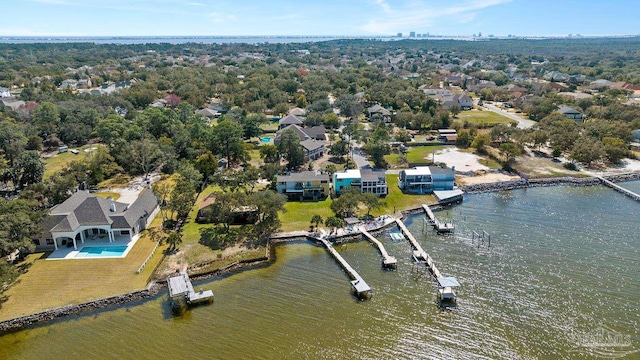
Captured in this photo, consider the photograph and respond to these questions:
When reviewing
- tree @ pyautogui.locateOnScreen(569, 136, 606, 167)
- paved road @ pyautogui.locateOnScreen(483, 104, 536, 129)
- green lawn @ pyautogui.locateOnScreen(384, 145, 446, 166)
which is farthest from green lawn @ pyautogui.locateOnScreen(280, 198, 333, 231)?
paved road @ pyautogui.locateOnScreen(483, 104, 536, 129)

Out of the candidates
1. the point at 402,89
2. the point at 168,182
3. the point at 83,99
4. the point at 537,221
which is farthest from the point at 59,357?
the point at 402,89

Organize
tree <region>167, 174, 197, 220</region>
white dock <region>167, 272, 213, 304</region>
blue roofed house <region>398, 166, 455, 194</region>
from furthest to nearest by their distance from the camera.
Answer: blue roofed house <region>398, 166, 455, 194</region>
tree <region>167, 174, 197, 220</region>
white dock <region>167, 272, 213, 304</region>

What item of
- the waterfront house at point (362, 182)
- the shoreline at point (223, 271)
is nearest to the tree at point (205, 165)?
the waterfront house at point (362, 182)

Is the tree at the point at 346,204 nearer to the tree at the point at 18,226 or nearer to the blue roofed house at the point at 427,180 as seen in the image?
the blue roofed house at the point at 427,180

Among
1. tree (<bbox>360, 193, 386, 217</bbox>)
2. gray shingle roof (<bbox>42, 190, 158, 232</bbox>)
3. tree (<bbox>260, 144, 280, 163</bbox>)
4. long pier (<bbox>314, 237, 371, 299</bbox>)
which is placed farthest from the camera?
tree (<bbox>260, 144, 280, 163</bbox>)

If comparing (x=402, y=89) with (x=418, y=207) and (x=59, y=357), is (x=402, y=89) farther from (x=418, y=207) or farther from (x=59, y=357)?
(x=59, y=357)

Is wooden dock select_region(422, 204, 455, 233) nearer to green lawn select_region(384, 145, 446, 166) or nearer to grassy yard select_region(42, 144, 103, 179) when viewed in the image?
green lawn select_region(384, 145, 446, 166)

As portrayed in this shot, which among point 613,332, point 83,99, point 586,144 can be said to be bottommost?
point 613,332
